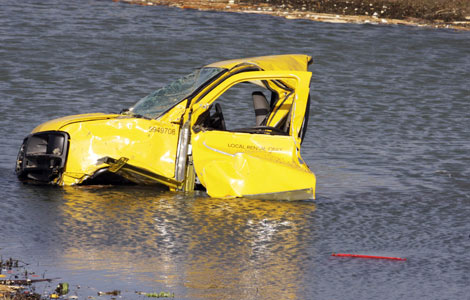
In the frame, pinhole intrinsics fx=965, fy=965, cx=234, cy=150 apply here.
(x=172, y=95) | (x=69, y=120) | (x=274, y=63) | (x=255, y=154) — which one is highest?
(x=274, y=63)

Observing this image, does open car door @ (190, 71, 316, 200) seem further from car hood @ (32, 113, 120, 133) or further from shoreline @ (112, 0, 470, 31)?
shoreline @ (112, 0, 470, 31)

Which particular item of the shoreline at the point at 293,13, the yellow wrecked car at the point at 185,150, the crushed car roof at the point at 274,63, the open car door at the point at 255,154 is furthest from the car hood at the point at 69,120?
the shoreline at the point at 293,13

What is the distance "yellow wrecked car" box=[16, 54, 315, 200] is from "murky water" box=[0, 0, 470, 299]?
0.75ft

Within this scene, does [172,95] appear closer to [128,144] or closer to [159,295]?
[128,144]

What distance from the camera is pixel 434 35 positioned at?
24.8 m

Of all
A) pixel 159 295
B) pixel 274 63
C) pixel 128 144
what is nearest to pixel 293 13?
pixel 274 63

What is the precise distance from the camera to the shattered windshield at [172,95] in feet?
34.3

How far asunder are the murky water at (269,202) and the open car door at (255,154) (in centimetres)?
21

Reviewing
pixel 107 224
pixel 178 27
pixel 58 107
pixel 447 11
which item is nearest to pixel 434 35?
pixel 447 11

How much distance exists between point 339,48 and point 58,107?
29.6 ft

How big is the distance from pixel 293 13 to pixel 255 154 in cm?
1693

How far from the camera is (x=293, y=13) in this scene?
26.5 metres

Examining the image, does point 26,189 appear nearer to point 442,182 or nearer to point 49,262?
point 49,262

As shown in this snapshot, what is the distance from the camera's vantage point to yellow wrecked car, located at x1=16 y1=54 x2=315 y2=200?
10.0 m
